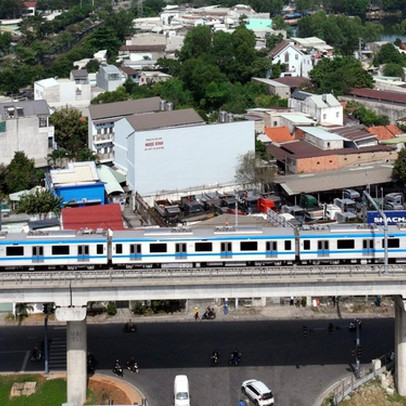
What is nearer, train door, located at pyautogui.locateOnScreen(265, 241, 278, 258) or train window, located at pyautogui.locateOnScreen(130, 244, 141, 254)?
train window, located at pyautogui.locateOnScreen(130, 244, 141, 254)

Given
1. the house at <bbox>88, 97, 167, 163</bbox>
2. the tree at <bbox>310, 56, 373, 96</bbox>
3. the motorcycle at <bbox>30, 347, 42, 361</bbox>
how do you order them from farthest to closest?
the tree at <bbox>310, 56, 373, 96</bbox> < the house at <bbox>88, 97, 167, 163</bbox> < the motorcycle at <bbox>30, 347, 42, 361</bbox>

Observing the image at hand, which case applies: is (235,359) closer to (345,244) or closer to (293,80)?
(345,244)

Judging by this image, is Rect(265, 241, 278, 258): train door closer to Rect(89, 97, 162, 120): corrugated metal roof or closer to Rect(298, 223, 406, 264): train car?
Rect(298, 223, 406, 264): train car

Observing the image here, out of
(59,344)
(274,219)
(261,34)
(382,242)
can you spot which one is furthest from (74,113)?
(261,34)

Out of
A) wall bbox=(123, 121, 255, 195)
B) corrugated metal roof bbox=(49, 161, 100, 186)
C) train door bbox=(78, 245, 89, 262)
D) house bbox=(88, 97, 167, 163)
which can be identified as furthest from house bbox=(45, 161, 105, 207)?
train door bbox=(78, 245, 89, 262)

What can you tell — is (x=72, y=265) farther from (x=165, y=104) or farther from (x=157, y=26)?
(x=157, y=26)

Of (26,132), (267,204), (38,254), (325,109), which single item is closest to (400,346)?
(38,254)

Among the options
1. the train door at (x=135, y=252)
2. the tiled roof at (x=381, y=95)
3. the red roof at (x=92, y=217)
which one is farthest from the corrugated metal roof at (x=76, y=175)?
the tiled roof at (x=381, y=95)

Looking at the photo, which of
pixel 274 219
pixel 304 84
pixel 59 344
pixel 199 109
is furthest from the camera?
pixel 304 84
